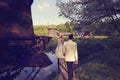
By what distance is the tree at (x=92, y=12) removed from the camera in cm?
1259

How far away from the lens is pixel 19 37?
1096 cm

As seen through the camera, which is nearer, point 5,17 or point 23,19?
point 5,17

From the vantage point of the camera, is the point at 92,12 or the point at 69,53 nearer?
the point at 69,53

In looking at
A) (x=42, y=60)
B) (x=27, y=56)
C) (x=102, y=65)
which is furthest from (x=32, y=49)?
(x=102, y=65)

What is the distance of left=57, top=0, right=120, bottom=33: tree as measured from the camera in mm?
12594

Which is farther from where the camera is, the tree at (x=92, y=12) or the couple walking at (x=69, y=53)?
the tree at (x=92, y=12)

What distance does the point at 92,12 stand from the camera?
1262cm

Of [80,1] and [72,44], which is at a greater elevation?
[80,1]

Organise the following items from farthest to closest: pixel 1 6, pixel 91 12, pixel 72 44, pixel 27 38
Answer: pixel 91 12 < pixel 27 38 < pixel 1 6 < pixel 72 44

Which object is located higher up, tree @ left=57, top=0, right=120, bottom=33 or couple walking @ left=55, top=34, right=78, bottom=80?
tree @ left=57, top=0, right=120, bottom=33

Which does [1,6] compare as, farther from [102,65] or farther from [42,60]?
[102,65]

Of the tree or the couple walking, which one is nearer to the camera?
the couple walking

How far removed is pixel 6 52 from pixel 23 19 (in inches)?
101

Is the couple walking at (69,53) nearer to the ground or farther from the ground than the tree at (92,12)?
nearer to the ground
